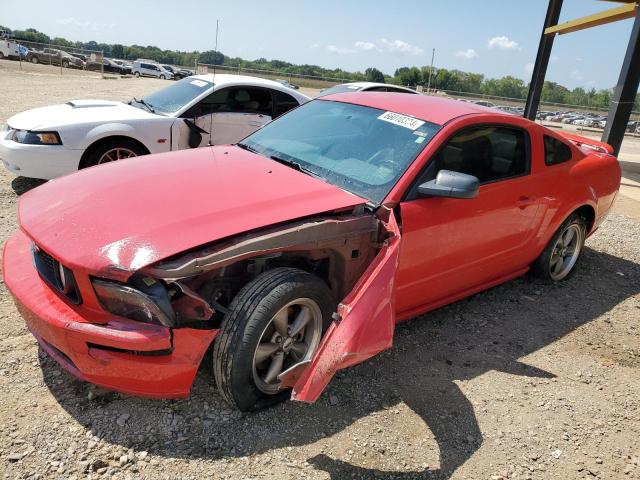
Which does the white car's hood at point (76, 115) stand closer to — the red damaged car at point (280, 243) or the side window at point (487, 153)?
the red damaged car at point (280, 243)

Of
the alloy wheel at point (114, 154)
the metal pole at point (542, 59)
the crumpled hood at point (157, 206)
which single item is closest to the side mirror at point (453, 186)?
the crumpled hood at point (157, 206)

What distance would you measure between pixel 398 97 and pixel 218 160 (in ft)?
4.90

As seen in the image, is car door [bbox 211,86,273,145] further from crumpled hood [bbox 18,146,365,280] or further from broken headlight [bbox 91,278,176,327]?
broken headlight [bbox 91,278,176,327]

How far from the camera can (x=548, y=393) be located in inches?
128

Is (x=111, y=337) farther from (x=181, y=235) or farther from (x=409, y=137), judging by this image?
(x=409, y=137)

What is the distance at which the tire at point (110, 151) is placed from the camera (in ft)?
18.7

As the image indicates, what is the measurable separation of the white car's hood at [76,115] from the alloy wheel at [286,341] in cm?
414

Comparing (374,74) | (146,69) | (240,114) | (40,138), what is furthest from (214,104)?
(374,74)

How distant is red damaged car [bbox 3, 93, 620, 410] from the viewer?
234 centimetres

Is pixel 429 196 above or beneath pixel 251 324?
above

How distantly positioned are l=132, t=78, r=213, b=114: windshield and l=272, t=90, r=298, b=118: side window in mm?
919

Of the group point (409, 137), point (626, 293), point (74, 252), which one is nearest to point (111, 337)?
point (74, 252)

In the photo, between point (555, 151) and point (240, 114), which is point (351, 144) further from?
point (240, 114)

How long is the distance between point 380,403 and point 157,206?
1651 millimetres
